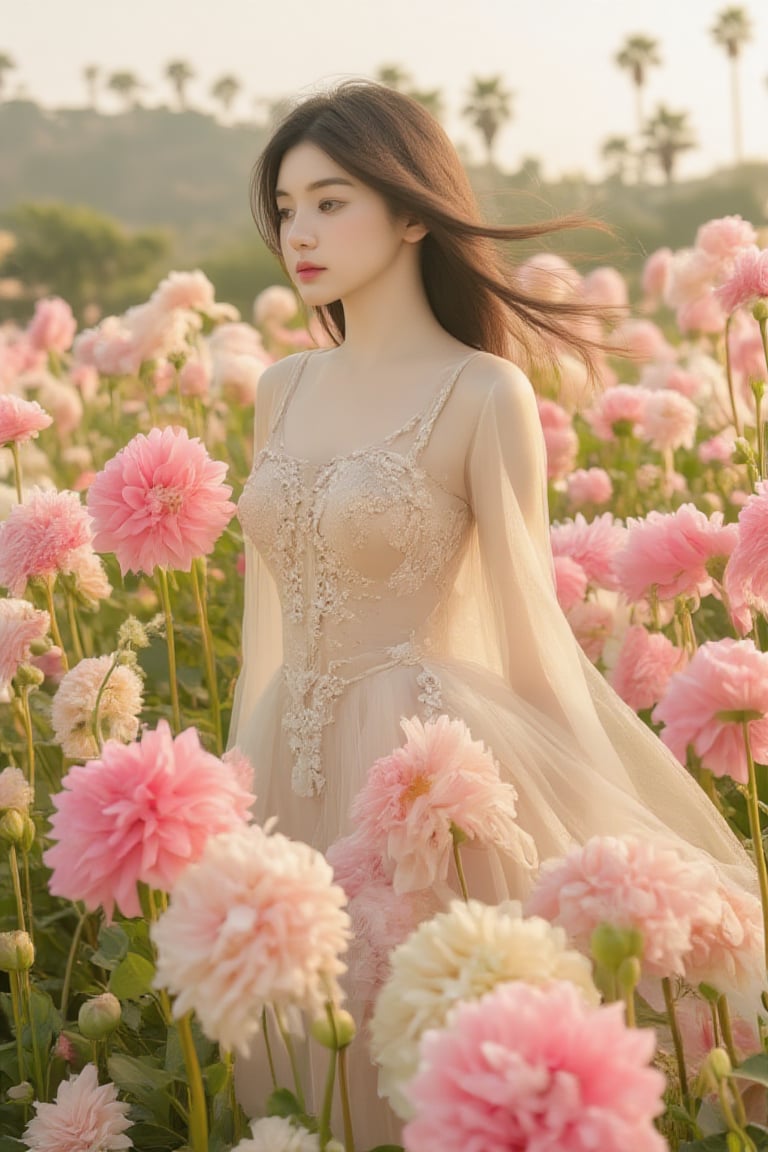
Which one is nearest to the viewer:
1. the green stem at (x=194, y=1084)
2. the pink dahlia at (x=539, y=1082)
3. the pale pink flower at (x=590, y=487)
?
the pink dahlia at (x=539, y=1082)

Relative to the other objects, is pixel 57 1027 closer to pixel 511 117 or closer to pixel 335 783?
pixel 335 783

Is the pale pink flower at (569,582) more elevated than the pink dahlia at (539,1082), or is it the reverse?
the pale pink flower at (569,582)

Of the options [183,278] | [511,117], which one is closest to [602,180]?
[511,117]

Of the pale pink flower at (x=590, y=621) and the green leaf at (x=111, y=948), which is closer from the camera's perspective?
the green leaf at (x=111, y=948)

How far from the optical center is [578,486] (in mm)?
3148

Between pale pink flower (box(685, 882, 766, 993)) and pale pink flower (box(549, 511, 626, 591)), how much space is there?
41.1 inches

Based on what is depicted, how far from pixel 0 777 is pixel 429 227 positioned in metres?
0.98

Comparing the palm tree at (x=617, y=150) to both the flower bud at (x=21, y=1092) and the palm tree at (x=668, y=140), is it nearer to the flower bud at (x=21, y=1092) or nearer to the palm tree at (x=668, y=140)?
the palm tree at (x=668, y=140)

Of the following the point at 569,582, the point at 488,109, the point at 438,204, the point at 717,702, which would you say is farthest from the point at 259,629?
the point at 488,109

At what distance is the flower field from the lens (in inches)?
33.7

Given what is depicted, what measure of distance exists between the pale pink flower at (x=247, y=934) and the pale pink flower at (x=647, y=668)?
1250 millimetres

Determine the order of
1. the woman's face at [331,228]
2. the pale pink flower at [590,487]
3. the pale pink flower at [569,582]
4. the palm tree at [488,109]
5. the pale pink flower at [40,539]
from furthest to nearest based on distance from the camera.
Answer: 1. the palm tree at [488,109]
2. the pale pink flower at [590,487]
3. the pale pink flower at [569,582]
4. the woman's face at [331,228]
5. the pale pink flower at [40,539]

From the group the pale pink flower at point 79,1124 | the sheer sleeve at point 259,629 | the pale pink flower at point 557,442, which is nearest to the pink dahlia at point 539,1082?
the pale pink flower at point 79,1124

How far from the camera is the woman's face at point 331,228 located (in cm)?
199
